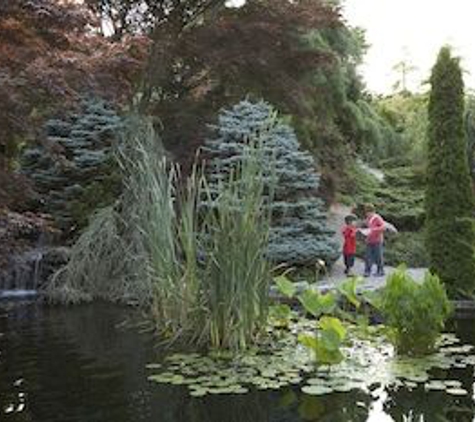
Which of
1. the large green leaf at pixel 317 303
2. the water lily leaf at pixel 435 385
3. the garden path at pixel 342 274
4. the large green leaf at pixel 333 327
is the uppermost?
the large green leaf at pixel 317 303

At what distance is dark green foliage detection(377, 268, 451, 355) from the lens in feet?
15.4

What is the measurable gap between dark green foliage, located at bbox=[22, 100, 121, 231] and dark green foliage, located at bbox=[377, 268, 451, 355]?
230 inches

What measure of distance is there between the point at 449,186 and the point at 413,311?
3343 mm

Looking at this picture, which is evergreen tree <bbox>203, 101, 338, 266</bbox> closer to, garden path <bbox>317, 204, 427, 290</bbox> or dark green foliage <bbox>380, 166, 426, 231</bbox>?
garden path <bbox>317, 204, 427, 290</bbox>

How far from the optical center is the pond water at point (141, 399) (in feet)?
12.0

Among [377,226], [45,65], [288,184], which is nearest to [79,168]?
[288,184]

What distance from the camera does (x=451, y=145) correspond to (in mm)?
7742

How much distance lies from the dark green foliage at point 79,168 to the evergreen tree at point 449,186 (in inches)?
172

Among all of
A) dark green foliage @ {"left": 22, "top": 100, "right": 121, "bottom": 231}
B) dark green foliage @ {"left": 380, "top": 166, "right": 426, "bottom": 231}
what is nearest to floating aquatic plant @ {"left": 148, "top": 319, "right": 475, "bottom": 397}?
dark green foliage @ {"left": 22, "top": 100, "right": 121, "bottom": 231}

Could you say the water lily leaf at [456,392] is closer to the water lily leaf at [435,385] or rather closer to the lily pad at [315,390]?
the water lily leaf at [435,385]

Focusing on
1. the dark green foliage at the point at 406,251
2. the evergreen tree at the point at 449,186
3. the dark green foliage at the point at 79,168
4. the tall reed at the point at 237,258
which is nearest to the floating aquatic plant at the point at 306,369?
the tall reed at the point at 237,258

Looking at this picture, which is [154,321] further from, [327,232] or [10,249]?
[327,232]

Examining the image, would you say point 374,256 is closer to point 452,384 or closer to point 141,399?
point 452,384

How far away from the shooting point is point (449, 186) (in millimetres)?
7695
